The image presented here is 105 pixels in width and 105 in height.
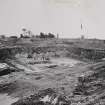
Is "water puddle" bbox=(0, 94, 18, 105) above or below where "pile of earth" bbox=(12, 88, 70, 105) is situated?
below

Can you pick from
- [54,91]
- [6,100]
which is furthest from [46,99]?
[6,100]

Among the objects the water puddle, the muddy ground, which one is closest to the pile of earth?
the muddy ground

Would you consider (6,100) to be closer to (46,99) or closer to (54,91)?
(46,99)

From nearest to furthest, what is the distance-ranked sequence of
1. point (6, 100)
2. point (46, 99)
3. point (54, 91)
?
point (46, 99), point (6, 100), point (54, 91)

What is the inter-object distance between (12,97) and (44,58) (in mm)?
17223

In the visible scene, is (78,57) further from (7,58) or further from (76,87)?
(76,87)

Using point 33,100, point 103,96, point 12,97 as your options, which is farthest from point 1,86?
point 103,96

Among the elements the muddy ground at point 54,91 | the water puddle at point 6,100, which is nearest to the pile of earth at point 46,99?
the muddy ground at point 54,91

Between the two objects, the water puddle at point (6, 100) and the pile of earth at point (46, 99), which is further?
the water puddle at point (6, 100)

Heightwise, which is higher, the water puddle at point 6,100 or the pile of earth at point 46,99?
the pile of earth at point 46,99

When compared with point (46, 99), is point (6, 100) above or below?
below

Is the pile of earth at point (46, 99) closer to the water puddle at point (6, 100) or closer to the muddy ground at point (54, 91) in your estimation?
the muddy ground at point (54, 91)

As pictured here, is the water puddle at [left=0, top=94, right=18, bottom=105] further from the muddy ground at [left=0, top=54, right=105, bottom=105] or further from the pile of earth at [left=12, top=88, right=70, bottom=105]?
the pile of earth at [left=12, top=88, right=70, bottom=105]

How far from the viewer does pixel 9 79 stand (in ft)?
57.3
